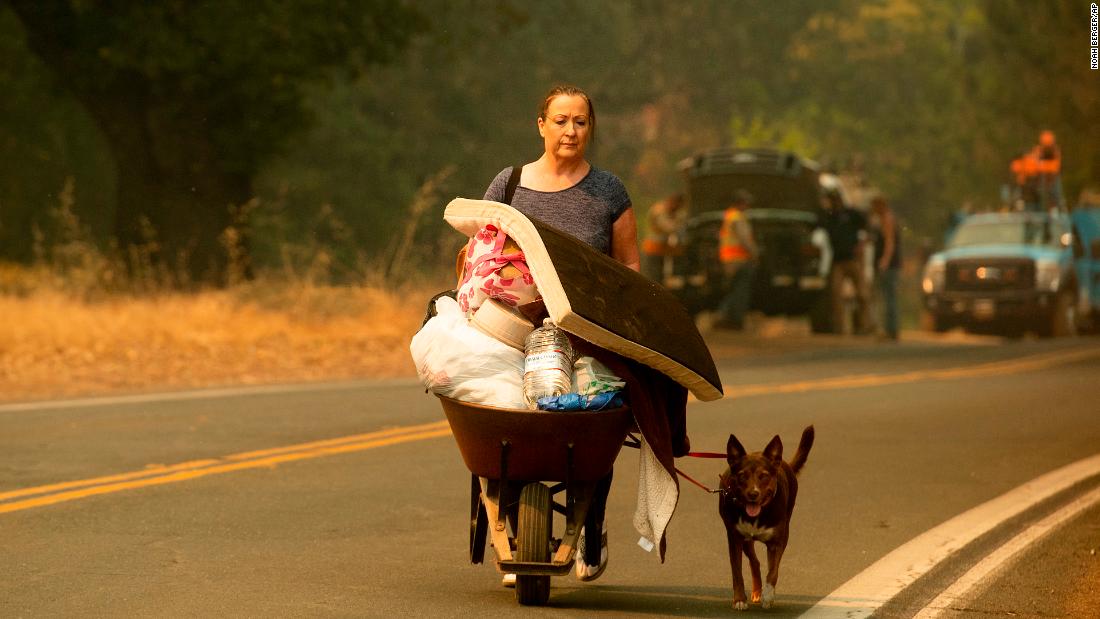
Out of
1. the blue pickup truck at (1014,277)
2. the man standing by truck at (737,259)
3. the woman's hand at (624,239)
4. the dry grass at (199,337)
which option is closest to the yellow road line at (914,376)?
the dry grass at (199,337)

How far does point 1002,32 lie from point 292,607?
5279cm

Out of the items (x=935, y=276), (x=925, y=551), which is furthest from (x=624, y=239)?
(x=935, y=276)

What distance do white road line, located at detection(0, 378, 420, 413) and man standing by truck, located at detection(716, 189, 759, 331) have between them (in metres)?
8.46

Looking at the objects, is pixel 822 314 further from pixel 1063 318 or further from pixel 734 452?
pixel 734 452

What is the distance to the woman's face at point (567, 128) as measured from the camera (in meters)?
6.86

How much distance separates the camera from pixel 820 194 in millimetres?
26891

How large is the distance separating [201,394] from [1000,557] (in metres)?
8.74

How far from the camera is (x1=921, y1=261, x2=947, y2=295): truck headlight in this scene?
31875mm

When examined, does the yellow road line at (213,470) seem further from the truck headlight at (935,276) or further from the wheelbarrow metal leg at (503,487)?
the truck headlight at (935,276)

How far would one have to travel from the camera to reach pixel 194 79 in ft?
77.2

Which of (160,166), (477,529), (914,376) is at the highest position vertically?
(160,166)

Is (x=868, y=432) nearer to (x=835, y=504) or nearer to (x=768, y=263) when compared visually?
(x=835, y=504)

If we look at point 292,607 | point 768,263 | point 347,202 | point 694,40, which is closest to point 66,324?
point 768,263

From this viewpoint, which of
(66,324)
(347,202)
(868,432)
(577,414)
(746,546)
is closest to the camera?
(577,414)
